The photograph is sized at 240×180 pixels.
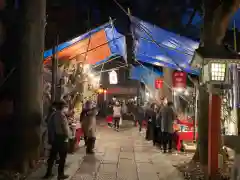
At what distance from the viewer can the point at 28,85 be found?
8836 millimetres

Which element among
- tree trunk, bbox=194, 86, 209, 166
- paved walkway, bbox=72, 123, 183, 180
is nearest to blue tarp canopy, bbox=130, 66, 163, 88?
paved walkway, bbox=72, 123, 183, 180

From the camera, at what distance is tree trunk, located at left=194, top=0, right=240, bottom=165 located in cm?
817

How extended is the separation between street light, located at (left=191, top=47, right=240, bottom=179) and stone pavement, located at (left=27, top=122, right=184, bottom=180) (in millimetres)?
1423

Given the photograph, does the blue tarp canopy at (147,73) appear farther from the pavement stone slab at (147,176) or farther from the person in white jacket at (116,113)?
the pavement stone slab at (147,176)

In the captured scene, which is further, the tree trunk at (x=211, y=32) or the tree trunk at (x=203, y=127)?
the tree trunk at (x=203, y=127)

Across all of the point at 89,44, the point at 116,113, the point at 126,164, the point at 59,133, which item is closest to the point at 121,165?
the point at 126,164

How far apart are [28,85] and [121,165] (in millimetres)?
4310

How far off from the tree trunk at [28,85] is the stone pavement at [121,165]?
83cm

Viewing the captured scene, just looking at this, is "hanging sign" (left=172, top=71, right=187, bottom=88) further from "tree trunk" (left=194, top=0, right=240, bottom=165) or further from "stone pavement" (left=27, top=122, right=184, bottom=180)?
"tree trunk" (left=194, top=0, right=240, bottom=165)

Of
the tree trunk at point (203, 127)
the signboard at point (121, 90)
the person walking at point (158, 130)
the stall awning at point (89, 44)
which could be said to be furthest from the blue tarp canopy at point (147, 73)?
the signboard at point (121, 90)

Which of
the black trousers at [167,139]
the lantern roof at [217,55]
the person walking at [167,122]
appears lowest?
the black trousers at [167,139]

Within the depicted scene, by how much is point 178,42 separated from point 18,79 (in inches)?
255

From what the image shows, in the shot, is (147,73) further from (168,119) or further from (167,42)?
(168,119)

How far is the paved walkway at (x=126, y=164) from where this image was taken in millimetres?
8938
